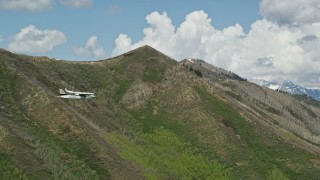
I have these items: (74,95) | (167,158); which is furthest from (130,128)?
(74,95)

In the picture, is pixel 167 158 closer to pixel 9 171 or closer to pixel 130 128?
pixel 130 128

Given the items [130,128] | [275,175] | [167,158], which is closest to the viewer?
[167,158]

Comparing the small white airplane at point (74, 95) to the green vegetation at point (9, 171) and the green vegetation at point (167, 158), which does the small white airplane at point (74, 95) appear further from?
the green vegetation at point (9, 171)

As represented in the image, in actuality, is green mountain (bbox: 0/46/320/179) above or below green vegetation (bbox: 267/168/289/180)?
above

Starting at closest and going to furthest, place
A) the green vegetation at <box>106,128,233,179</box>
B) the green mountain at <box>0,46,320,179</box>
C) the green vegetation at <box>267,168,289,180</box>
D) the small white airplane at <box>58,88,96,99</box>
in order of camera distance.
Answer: the green mountain at <box>0,46,320,179</box> < the green vegetation at <box>106,128,233,179</box> < the small white airplane at <box>58,88,96,99</box> < the green vegetation at <box>267,168,289,180</box>

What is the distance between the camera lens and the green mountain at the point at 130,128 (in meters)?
86.6

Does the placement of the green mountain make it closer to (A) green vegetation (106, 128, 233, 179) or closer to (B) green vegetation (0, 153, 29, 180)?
(B) green vegetation (0, 153, 29, 180)

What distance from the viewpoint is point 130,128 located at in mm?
123062

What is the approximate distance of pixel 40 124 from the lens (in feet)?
318

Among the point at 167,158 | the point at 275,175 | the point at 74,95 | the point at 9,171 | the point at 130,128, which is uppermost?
the point at 74,95

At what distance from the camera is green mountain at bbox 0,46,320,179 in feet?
284

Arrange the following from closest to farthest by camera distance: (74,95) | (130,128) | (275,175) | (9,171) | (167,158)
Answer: (9,171) → (167,158) → (74,95) → (275,175) → (130,128)

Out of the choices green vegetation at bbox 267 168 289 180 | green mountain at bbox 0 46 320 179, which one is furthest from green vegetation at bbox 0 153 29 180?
green vegetation at bbox 267 168 289 180

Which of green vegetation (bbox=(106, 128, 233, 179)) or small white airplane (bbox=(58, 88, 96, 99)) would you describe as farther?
small white airplane (bbox=(58, 88, 96, 99))
